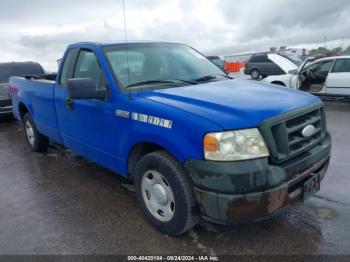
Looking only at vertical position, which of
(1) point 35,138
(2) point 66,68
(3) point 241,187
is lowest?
(1) point 35,138

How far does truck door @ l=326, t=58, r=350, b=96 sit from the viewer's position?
9172 millimetres

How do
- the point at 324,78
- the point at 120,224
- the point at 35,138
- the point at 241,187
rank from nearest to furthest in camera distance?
1. the point at 241,187
2. the point at 120,224
3. the point at 35,138
4. the point at 324,78

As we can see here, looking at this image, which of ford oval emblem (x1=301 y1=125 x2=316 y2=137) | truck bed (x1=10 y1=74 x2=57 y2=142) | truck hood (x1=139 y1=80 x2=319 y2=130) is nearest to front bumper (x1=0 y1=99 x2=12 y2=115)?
truck bed (x1=10 y1=74 x2=57 y2=142)

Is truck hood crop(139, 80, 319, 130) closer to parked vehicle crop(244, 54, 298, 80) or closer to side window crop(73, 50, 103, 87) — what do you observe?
side window crop(73, 50, 103, 87)

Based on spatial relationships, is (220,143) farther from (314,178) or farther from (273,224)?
(273,224)

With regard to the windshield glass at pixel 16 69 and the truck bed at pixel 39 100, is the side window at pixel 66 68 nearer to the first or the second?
the truck bed at pixel 39 100

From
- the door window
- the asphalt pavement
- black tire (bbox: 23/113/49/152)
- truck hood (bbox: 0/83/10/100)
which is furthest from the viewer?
the door window

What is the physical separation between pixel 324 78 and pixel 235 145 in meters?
8.38

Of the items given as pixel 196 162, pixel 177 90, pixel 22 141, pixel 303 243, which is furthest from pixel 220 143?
pixel 22 141

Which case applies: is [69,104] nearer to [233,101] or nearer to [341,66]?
[233,101]

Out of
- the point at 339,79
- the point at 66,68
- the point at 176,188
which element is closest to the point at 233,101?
the point at 176,188

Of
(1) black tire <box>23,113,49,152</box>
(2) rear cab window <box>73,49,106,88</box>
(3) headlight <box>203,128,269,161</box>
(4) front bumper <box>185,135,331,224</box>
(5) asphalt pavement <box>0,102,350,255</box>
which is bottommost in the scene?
(5) asphalt pavement <box>0,102,350,255</box>

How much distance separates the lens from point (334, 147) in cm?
571

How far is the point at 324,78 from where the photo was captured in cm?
984
